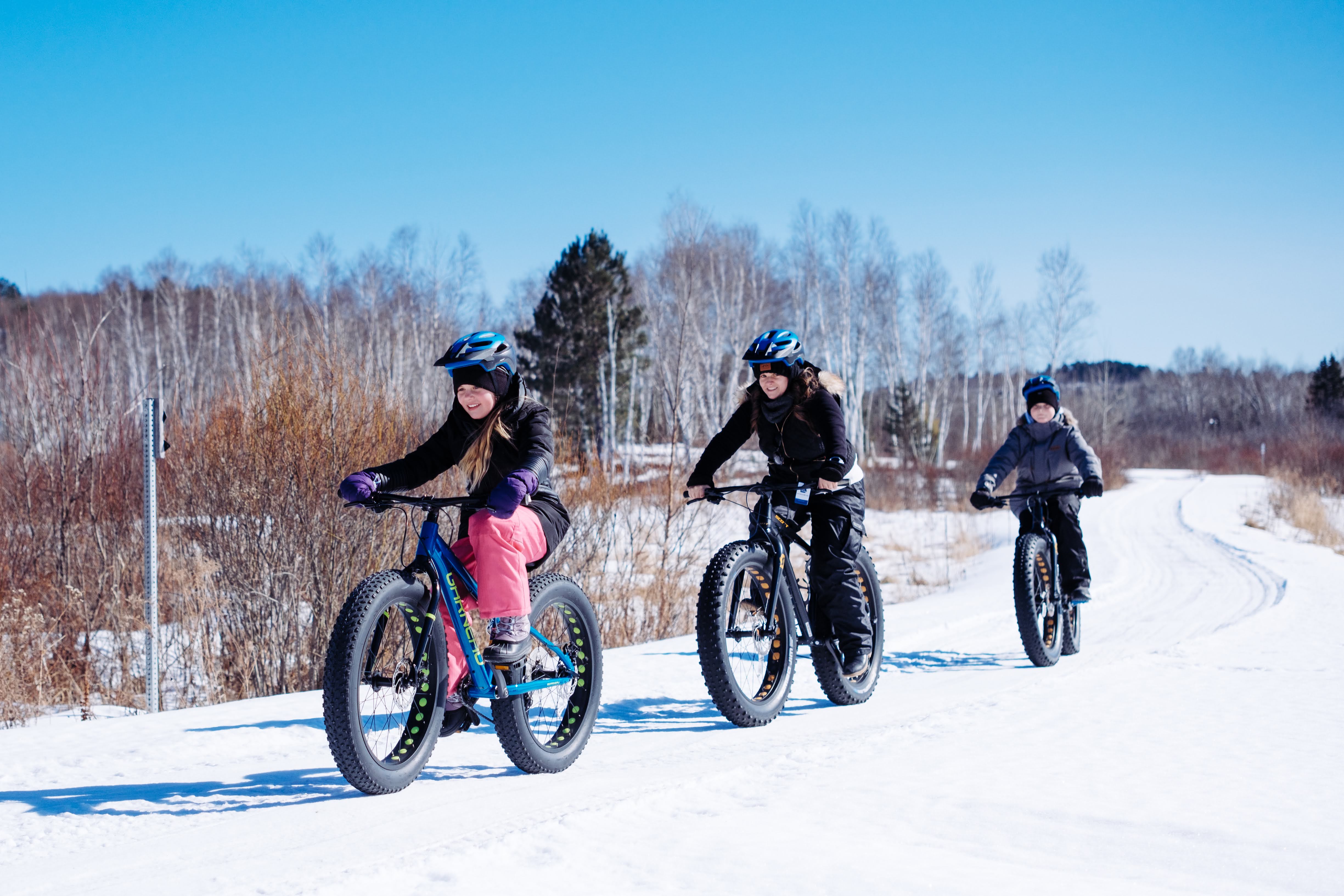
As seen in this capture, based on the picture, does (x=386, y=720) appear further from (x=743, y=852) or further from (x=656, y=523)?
(x=656, y=523)

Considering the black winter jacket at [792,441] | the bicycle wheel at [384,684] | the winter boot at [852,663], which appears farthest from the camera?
the winter boot at [852,663]

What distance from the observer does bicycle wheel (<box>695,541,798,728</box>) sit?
4.42 m

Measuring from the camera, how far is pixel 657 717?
5059mm

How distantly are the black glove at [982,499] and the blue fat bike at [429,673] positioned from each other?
339 centimetres

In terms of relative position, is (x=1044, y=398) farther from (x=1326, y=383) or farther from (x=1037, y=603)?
(x=1326, y=383)

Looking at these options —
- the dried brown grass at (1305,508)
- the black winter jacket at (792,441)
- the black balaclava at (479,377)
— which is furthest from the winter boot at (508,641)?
the dried brown grass at (1305,508)

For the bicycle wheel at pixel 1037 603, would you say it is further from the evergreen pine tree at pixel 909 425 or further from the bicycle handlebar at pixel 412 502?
the evergreen pine tree at pixel 909 425

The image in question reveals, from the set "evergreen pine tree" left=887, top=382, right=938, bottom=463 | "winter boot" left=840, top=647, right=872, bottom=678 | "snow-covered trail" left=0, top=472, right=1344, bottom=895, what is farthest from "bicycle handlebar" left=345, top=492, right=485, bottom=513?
"evergreen pine tree" left=887, top=382, right=938, bottom=463

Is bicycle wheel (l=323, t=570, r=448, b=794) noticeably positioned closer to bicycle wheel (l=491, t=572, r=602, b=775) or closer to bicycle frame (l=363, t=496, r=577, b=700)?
bicycle frame (l=363, t=496, r=577, b=700)

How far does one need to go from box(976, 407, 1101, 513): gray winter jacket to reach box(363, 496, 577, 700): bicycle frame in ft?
14.3

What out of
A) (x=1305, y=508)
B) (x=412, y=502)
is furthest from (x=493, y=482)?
(x=1305, y=508)

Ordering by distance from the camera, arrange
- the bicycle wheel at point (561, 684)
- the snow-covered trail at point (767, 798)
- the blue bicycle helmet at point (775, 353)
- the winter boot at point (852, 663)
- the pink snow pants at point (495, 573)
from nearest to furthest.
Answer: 1. the snow-covered trail at point (767, 798)
2. the pink snow pants at point (495, 573)
3. the bicycle wheel at point (561, 684)
4. the blue bicycle helmet at point (775, 353)
5. the winter boot at point (852, 663)

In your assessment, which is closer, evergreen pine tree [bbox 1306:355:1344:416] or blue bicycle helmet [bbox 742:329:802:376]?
blue bicycle helmet [bbox 742:329:802:376]

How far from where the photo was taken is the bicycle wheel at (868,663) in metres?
5.12
